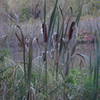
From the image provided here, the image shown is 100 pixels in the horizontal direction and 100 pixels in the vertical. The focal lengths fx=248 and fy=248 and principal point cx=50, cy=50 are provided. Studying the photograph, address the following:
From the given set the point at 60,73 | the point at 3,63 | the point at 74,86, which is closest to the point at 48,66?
the point at 60,73

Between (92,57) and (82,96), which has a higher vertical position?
(92,57)

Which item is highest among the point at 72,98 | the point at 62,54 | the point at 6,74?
the point at 62,54

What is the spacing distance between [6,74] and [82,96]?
0.45 m

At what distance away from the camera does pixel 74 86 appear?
134cm

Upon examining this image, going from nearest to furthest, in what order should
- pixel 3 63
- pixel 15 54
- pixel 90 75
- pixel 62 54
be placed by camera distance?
pixel 90 75, pixel 62 54, pixel 3 63, pixel 15 54

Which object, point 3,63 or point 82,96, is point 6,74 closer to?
point 3,63

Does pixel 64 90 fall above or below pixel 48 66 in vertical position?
below

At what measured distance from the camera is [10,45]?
192 cm

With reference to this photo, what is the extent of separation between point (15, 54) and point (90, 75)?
70cm

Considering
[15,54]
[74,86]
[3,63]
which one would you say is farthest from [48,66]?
[15,54]

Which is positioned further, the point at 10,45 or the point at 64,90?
the point at 10,45

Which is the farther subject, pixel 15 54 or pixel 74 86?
pixel 15 54

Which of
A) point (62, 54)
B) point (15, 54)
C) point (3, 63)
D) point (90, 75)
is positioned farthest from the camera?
point (15, 54)

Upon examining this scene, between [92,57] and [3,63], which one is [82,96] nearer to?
[92,57]
